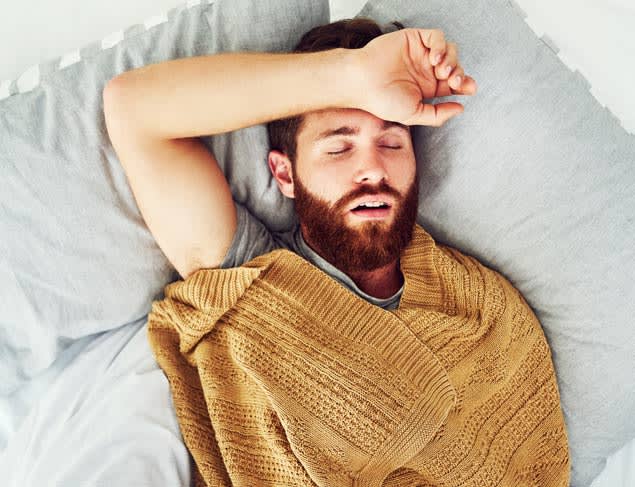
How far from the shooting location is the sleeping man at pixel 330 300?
3.20 feet

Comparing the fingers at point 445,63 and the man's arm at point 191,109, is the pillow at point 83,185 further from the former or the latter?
the fingers at point 445,63

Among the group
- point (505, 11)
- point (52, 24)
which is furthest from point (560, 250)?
point (52, 24)

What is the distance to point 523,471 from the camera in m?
1.10

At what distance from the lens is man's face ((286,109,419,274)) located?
3.46 feet

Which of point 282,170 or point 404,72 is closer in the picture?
point 404,72

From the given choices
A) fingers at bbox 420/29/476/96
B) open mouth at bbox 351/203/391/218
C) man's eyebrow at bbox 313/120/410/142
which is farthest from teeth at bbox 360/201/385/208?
fingers at bbox 420/29/476/96

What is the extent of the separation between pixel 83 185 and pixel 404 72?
570mm

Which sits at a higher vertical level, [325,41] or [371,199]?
[325,41]

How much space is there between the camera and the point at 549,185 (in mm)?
1114

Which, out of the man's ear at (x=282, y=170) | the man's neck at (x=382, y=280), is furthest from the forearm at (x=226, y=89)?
the man's neck at (x=382, y=280)

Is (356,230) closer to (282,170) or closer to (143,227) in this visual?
(282,170)

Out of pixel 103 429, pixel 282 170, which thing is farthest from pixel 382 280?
pixel 103 429

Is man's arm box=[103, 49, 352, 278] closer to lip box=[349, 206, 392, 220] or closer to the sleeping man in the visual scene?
the sleeping man

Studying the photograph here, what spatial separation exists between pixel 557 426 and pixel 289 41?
876 mm
